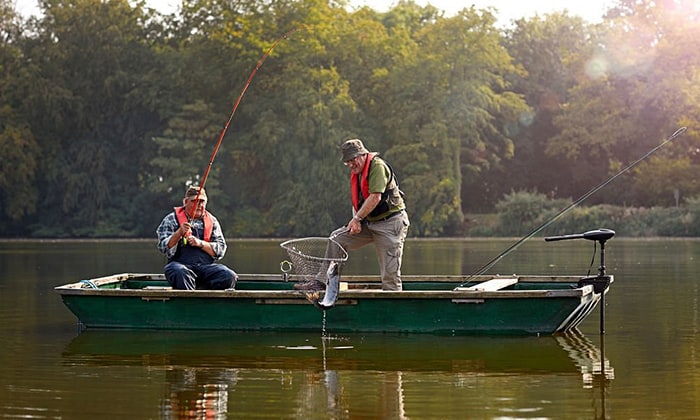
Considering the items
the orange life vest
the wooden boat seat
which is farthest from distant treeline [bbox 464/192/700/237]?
the orange life vest

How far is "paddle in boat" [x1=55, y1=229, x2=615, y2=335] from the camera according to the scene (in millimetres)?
11180

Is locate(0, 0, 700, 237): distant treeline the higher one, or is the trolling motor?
locate(0, 0, 700, 237): distant treeline

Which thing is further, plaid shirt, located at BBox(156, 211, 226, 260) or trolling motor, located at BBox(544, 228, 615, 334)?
plaid shirt, located at BBox(156, 211, 226, 260)

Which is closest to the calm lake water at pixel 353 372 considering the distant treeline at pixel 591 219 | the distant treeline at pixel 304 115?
the distant treeline at pixel 591 219

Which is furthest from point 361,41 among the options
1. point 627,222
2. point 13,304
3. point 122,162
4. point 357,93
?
point 13,304

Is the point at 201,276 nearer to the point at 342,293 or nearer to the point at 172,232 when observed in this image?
the point at 172,232

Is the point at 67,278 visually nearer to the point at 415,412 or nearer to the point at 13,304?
the point at 13,304

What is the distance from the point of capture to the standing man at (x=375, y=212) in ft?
37.4

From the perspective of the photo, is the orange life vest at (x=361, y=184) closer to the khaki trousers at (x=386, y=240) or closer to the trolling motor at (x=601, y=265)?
the khaki trousers at (x=386, y=240)

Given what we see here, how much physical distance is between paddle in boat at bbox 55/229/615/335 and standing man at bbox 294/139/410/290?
259 mm

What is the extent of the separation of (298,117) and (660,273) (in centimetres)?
2900

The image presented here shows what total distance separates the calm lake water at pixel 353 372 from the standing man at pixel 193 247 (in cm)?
59

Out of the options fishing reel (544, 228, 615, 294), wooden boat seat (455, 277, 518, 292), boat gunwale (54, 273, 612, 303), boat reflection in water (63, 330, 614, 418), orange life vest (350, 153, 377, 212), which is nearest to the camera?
boat reflection in water (63, 330, 614, 418)

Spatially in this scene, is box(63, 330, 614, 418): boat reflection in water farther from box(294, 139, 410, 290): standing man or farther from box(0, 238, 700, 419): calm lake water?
box(294, 139, 410, 290): standing man
